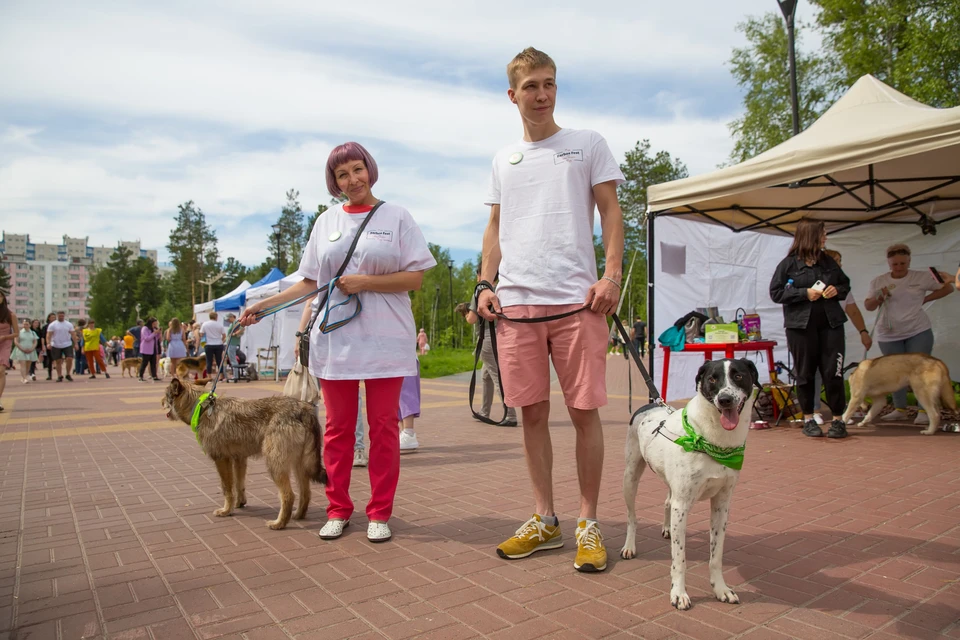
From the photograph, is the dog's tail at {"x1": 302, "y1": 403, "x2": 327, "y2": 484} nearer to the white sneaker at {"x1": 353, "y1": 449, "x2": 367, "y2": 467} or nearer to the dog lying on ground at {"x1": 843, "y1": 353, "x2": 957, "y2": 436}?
the white sneaker at {"x1": 353, "y1": 449, "x2": 367, "y2": 467}

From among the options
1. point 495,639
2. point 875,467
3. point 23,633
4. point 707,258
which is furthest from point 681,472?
point 707,258

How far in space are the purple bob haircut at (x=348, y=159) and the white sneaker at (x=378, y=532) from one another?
78.6 inches

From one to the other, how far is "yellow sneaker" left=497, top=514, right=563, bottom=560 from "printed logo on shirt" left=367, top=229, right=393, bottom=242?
1.79 meters

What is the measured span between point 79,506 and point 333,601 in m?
2.90

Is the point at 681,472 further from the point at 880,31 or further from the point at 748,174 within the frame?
the point at 880,31

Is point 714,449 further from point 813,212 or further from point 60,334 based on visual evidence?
point 60,334

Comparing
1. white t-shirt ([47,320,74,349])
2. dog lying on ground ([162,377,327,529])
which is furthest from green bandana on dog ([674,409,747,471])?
white t-shirt ([47,320,74,349])

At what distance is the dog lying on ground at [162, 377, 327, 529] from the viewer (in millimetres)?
4016

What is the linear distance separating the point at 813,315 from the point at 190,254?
271 ft

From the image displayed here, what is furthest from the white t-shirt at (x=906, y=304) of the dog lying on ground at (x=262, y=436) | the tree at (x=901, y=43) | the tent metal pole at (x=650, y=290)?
the tree at (x=901, y=43)

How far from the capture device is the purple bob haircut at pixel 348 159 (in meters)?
3.82

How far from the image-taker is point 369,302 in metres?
3.83

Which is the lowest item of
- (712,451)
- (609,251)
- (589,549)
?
(589,549)

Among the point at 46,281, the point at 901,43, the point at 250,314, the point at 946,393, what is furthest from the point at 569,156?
the point at 46,281
